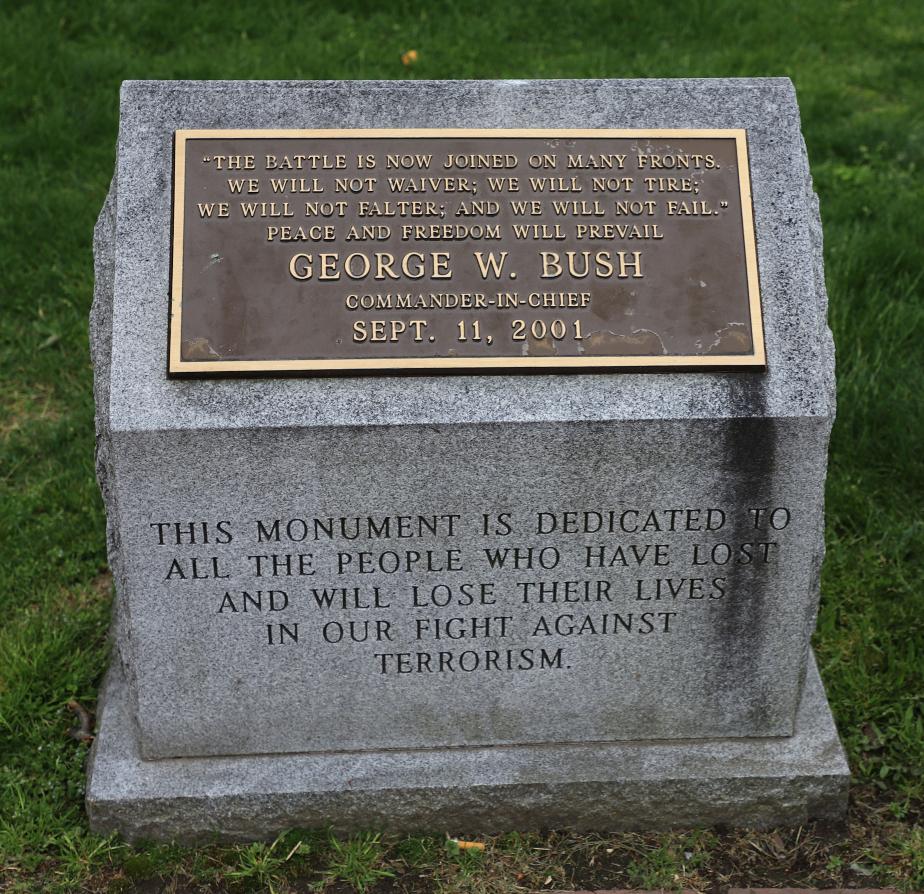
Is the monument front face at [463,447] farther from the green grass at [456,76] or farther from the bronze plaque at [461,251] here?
the green grass at [456,76]

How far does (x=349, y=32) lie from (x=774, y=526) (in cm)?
520

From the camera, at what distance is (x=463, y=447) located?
122 inches

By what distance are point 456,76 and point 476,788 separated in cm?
473

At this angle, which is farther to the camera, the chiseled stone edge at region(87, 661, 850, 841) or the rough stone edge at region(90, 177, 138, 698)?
the chiseled stone edge at region(87, 661, 850, 841)

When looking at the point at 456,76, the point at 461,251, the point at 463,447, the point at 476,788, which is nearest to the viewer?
the point at 463,447

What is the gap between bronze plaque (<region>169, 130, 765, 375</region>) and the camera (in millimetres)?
3111

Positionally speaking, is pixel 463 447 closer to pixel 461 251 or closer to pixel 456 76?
pixel 461 251

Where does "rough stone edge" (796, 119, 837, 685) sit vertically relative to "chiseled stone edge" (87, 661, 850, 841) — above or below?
above

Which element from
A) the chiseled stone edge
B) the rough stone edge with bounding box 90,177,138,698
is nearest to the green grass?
the chiseled stone edge

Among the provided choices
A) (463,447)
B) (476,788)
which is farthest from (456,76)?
(476,788)

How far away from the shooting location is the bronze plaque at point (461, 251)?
3.11 meters

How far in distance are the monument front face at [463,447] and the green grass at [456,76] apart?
161 millimetres

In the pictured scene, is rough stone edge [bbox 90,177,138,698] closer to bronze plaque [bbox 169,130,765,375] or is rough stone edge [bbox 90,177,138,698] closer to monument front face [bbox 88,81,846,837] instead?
monument front face [bbox 88,81,846,837]

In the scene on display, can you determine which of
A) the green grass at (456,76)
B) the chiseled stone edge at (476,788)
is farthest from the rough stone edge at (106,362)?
the green grass at (456,76)
